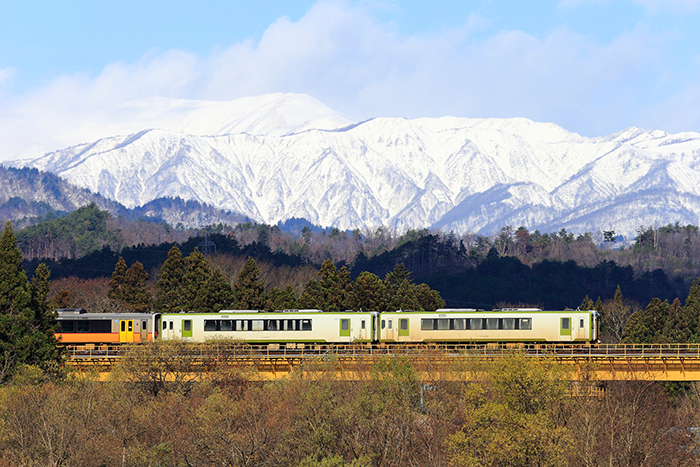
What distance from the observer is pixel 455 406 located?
55375 millimetres

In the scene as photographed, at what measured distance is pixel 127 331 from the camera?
72.6 metres

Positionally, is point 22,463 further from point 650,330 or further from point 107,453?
point 650,330

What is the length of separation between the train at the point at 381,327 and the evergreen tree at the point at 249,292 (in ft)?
105

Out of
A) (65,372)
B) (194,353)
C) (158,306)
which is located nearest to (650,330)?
(158,306)

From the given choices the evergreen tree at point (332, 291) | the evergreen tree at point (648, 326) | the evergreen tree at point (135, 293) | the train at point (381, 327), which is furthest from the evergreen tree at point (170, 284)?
the evergreen tree at point (648, 326)

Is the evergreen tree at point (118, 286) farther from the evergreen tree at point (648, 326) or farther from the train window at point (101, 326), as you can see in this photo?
the evergreen tree at point (648, 326)

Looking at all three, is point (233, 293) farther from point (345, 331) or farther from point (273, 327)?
point (345, 331)

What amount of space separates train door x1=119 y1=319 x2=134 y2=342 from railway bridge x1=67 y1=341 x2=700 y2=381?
5170mm

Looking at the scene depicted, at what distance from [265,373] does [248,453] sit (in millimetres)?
15134

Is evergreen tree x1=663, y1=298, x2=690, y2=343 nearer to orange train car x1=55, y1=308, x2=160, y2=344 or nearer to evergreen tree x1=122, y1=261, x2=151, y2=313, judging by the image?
evergreen tree x1=122, y1=261, x2=151, y2=313

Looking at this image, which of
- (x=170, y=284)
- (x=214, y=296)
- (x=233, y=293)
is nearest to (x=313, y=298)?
(x=233, y=293)

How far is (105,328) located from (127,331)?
2176 mm

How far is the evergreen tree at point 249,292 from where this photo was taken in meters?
104

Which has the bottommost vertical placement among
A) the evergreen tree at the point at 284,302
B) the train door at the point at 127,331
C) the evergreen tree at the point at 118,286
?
the train door at the point at 127,331
